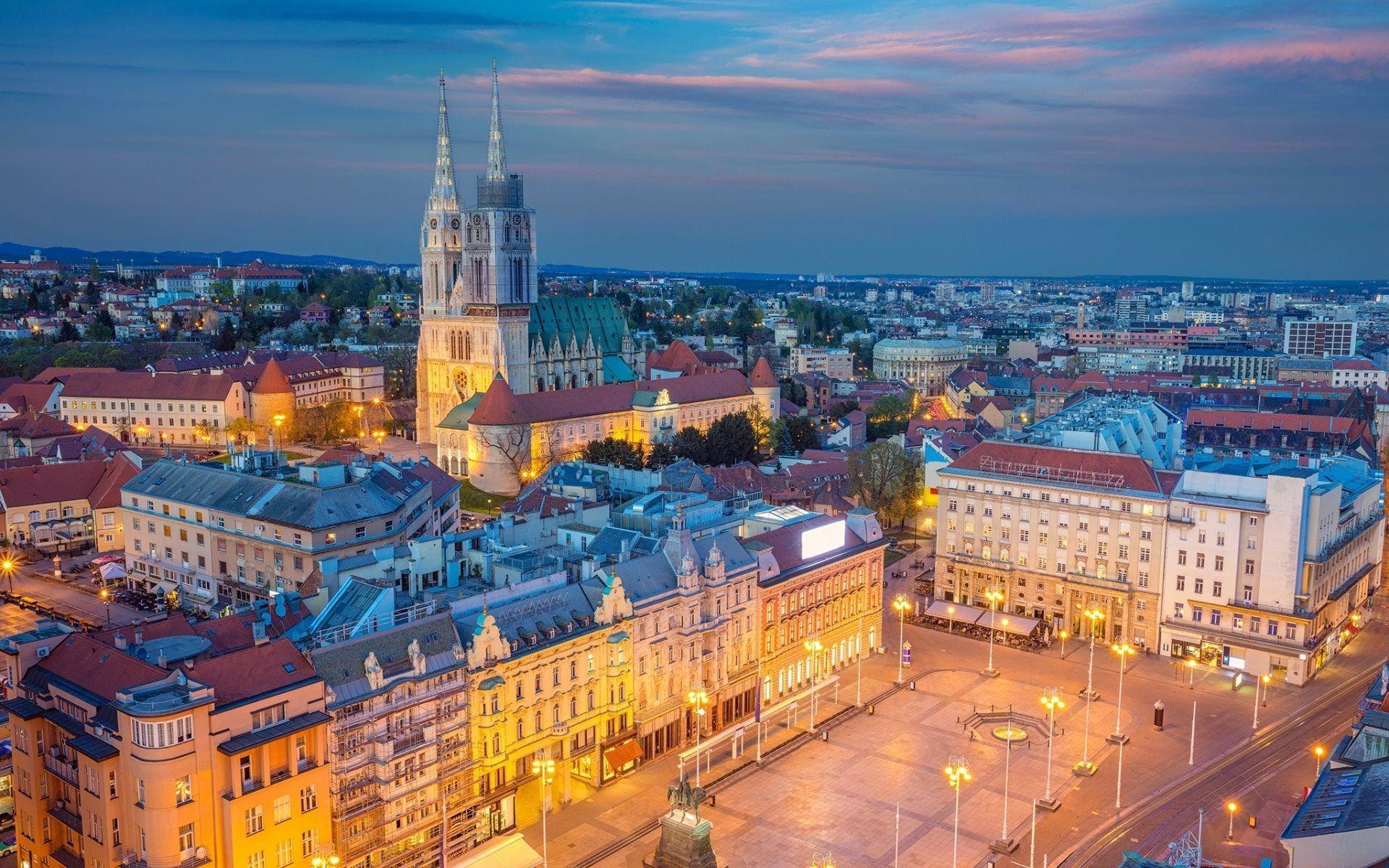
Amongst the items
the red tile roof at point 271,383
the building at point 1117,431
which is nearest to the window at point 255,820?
the building at point 1117,431

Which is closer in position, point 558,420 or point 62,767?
point 62,767

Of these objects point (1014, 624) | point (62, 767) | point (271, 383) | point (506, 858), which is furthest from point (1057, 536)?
point (271, 383)

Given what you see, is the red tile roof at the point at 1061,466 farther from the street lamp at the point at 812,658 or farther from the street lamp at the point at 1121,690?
the street lamp at the point at 812,658

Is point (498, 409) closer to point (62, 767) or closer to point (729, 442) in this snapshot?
point (729, 442)

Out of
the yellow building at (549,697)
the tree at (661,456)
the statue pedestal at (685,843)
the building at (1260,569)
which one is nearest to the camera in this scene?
the statue pedestal at (685,843)

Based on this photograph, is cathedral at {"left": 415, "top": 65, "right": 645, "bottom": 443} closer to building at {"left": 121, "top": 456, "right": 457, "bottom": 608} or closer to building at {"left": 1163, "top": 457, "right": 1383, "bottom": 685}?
building at {"left": 121, "top": 456, "right": 457, "bottom": 608}

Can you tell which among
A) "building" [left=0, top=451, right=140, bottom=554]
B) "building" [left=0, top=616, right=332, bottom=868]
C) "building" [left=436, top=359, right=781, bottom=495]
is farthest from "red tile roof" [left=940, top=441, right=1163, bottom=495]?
"building" [left=0, top=451, right=140, bottom=554]
